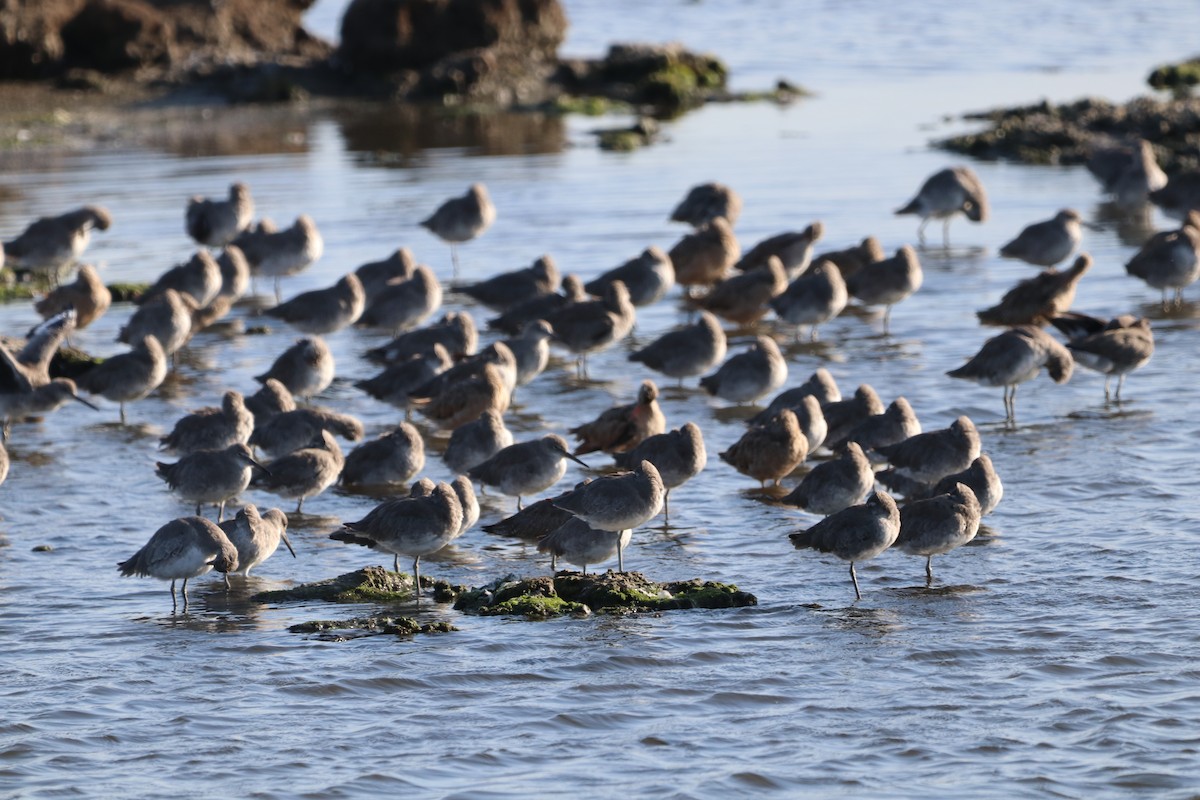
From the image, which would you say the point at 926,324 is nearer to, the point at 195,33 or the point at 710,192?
the point at 710,192

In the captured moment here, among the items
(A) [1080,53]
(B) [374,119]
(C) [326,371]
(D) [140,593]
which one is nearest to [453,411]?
(C) [326,371]

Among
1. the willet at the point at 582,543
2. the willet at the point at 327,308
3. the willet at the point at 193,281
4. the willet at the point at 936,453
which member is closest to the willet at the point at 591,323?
the willet at the point at 327,308

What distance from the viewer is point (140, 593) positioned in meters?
11.0

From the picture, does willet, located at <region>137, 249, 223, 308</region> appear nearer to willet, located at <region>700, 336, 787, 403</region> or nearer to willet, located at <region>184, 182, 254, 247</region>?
willet, located at <region>184, 182, 254, 247</region>

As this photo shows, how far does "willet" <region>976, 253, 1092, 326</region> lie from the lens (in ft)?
55.1

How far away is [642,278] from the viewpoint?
713 inches

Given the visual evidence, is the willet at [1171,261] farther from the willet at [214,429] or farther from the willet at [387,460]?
the willet at [214,429]

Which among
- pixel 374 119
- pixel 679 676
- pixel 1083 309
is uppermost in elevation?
pixel 374 119

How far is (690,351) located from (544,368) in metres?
1.85

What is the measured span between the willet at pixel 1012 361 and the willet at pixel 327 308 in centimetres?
616

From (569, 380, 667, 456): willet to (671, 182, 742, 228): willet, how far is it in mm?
8201

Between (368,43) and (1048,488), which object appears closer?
(1048,488)

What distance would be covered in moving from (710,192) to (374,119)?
13070 millimetres

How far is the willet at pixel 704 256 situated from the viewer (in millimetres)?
19219
